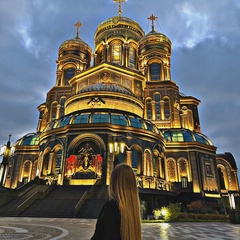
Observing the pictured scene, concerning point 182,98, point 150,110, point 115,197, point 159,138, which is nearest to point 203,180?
point 159,138

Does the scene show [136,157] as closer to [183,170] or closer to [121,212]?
[183,170]

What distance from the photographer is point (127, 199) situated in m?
2.67

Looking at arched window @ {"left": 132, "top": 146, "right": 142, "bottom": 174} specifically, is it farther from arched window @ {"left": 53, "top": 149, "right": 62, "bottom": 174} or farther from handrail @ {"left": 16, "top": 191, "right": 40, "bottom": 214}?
handrail @ {"left": 16, "top": 191, "right": 40, "bottom": 214}

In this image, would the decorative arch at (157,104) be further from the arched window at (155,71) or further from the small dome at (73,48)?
the small dome at (73,48)

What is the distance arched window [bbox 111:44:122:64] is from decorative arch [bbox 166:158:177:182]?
24.2 metres

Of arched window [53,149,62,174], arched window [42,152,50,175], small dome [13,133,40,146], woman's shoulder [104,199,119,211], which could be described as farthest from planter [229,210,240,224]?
small dome [13,133,40,146]

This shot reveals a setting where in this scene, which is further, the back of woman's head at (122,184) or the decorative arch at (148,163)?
the decorative arch at (148,163)

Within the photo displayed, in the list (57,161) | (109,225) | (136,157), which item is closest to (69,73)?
(57,161)

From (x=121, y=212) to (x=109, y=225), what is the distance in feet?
0.59

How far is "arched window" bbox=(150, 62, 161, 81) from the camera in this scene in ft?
156

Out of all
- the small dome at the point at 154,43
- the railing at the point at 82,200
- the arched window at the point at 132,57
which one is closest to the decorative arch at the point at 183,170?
the railing at the point at 82,200

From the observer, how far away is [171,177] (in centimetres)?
3459

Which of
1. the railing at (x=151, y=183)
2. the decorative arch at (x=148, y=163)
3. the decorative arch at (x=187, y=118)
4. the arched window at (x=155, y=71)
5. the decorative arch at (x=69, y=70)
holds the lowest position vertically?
the railing at (x=151, y=183)

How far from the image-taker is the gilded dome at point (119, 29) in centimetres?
5262
